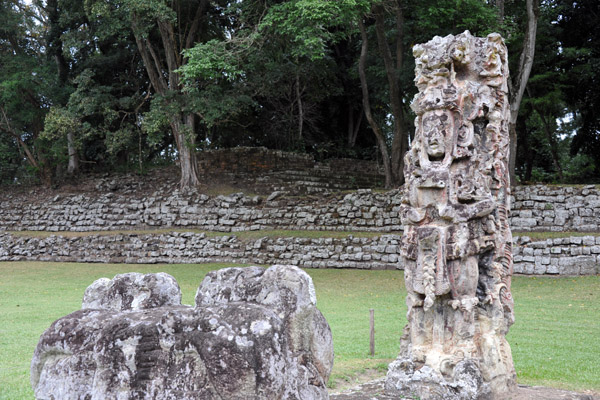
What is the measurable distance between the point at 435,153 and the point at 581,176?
1895 cm

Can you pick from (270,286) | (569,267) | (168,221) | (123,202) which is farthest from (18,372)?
(123,202)

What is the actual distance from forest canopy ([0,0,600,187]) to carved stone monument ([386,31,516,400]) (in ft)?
32.4

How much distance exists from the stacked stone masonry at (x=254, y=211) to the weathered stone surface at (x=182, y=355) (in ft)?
51.3

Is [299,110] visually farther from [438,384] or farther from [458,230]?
[438,384]

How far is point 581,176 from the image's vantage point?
23.4 m

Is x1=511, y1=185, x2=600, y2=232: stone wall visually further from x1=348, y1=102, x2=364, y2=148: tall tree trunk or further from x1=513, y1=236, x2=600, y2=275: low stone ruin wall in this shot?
x1=348, y1=102, x2=364, y2=148: tall tree trunk

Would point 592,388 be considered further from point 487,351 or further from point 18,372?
point 18,372

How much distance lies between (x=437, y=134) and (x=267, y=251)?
13.3m

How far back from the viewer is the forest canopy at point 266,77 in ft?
62.6

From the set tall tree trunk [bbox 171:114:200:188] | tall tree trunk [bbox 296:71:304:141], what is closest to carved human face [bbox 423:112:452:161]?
tall tree trunk [bbox 171:114:200:188]

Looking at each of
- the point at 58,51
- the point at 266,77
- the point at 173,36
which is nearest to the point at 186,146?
the point at 266,77

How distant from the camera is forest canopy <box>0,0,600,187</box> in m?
19.1

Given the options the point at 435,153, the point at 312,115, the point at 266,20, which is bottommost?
the point at 435,153

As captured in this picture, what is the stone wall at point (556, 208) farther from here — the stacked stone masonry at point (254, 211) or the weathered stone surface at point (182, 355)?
the weathered stone surface at point (182, 355)
